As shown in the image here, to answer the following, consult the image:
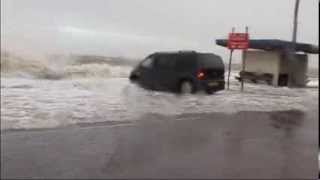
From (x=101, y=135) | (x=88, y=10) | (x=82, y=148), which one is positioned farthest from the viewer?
(x=88, y=10)

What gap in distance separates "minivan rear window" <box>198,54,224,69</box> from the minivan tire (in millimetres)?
399

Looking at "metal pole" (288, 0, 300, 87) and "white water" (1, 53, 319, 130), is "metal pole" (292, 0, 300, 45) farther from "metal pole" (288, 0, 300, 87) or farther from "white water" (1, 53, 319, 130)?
"white water" (1, 53, 319, 130)

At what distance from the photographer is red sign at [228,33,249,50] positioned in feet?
34.2

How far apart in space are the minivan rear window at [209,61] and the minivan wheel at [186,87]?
409mm

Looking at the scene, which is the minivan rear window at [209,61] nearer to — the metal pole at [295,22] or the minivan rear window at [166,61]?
the minivan rear window at [166,61]

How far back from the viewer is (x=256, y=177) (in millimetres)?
5172

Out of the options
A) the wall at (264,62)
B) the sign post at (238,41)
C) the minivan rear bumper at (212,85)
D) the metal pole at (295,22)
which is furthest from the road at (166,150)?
the sign post at (238,41)

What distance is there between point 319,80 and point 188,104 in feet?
18.6

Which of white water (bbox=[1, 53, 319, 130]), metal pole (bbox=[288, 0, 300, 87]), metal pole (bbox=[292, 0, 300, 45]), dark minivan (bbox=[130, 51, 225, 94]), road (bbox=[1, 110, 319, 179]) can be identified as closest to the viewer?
road (bbox=[1, 110, 319, 179])

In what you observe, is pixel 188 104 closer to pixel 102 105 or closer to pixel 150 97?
pixel 150 97

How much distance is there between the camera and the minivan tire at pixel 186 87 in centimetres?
969

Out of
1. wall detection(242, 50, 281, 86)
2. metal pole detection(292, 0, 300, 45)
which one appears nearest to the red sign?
wall detection(242, 50, 281, 86)

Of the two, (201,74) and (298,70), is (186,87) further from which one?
(298,70)

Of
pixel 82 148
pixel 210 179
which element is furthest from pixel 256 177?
pixel 82 148
